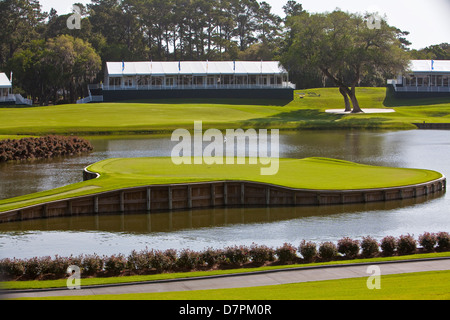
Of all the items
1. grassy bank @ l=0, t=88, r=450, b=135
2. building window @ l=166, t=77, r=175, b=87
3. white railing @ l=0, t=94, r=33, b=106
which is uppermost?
building window @ l=166, t=77, r=175, b=87

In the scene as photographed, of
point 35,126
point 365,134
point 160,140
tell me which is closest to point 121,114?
point 35,126

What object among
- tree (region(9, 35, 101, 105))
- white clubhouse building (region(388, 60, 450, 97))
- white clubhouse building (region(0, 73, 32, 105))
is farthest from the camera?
white clubhouse building (region(388, 60, 450, 97))

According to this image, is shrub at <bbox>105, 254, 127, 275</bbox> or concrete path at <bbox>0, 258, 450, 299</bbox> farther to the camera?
shrub at <bbox>105, 254, 127, 275</bbox>

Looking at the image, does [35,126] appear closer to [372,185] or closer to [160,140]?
[160,140]

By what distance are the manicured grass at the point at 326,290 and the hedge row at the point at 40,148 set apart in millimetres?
41135

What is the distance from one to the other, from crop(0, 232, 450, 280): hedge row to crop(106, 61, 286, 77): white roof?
92921 mm

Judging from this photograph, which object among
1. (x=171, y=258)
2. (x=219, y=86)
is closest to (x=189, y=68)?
(x=219, y=86)

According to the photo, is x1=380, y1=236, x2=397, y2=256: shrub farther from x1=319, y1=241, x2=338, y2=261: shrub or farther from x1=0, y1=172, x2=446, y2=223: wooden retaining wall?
x1=0, y1=172, x2=446, y2=223: wooden retaining wall

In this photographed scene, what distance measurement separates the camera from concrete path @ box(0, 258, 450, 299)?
15.8m

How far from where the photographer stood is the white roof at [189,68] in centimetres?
11275

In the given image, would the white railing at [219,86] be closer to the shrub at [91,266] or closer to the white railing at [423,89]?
the white railing at [423,89]

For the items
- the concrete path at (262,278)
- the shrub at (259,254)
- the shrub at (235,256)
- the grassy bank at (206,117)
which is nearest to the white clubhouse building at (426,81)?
the grassy bank at (206,117)

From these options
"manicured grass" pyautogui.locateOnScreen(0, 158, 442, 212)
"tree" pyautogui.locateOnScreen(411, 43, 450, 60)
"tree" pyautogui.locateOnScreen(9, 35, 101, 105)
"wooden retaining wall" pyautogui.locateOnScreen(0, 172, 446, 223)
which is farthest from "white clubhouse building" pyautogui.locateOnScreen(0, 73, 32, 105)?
"wooden retaining wall" pyautogui.locateOnScreen(0, 172, 446, 223)

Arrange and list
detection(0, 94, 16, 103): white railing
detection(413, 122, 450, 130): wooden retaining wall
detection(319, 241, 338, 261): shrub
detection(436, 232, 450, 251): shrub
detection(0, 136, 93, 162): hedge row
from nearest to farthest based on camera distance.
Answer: detection(319, 241, 338, 261): shrub → detection(436, 232, 450, 251): shrub → detection(0, 136, 93, 162): hedge row → detection(413, 122, 450, 130): wooden retaining wall → detection(0, 94, 16, 103): white railing
